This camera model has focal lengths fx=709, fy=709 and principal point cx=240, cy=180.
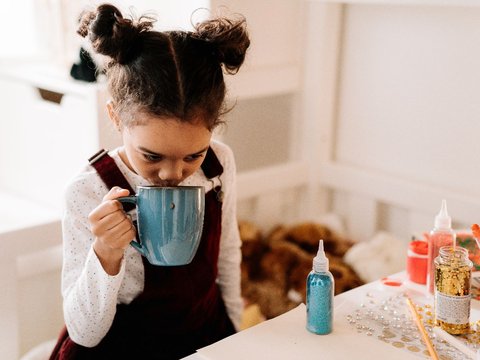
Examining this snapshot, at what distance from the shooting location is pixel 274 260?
1798 mm

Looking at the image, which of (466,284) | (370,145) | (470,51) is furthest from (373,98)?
(466,284)

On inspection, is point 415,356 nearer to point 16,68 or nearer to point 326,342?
point 326,342

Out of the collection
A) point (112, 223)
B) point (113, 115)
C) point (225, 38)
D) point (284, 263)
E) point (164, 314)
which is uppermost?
point (225, 38)

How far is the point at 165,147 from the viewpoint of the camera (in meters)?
1.04

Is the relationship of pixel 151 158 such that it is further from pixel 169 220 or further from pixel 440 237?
pixel 440 237

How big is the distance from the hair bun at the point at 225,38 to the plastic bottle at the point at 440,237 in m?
0.41

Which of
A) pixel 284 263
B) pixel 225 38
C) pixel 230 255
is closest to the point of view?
pixel 225 38

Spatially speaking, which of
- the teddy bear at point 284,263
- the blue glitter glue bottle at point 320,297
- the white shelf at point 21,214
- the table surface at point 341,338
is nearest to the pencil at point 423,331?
the table surface at point 341,338

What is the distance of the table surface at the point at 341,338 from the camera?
981 millimetres

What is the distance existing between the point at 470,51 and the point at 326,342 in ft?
2.97

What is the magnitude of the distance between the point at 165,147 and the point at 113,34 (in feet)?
0.60

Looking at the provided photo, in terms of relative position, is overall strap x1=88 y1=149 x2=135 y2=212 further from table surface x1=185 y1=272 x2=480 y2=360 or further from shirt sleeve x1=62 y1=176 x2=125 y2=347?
table surface x1=185 y1=272 x2=480 y2=360

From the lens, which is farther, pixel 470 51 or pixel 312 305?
pixel 470 51

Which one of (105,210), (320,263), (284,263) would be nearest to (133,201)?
(105,210)
